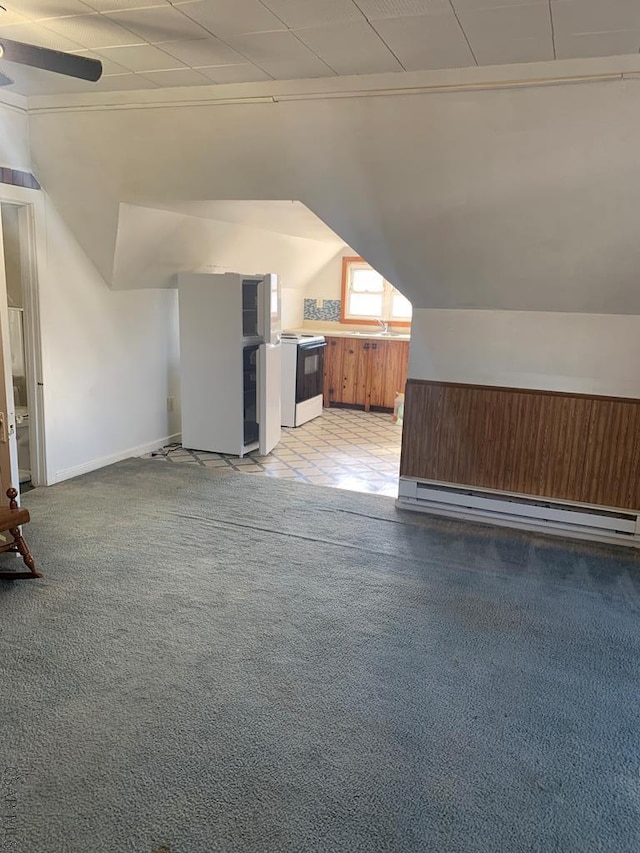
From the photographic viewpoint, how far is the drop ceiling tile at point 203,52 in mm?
2836

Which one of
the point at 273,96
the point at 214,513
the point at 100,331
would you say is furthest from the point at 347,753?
the point at 100,331

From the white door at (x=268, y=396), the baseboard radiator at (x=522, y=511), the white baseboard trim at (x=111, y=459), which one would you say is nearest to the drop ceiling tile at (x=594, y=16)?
the baseboard radiator at (x=522, y=511)

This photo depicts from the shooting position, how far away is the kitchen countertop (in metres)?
7.12

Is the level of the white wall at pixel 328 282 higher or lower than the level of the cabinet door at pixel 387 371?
higher

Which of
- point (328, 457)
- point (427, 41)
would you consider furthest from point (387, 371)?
point (427, 41)

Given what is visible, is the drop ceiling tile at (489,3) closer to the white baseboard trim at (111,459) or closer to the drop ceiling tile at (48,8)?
the drop ceiling tile at (48,8)

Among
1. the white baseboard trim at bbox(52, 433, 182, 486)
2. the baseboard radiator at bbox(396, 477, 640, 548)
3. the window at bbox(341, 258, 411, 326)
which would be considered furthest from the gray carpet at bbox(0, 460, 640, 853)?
the window at bbox(341, 258, 411, 326)

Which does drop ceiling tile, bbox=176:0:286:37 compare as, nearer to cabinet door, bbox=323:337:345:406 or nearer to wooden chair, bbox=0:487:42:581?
wooden chair, bbox=0:487:42:581

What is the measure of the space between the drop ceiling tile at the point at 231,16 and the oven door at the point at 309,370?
394 cm

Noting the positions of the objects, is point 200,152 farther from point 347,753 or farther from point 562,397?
point 347,753

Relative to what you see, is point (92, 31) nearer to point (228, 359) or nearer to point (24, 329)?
point (24, 329)

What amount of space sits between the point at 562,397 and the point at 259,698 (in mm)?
2631

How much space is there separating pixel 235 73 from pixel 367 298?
4.80m

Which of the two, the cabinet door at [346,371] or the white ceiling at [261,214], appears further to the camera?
the cabinet door at [346,371]
